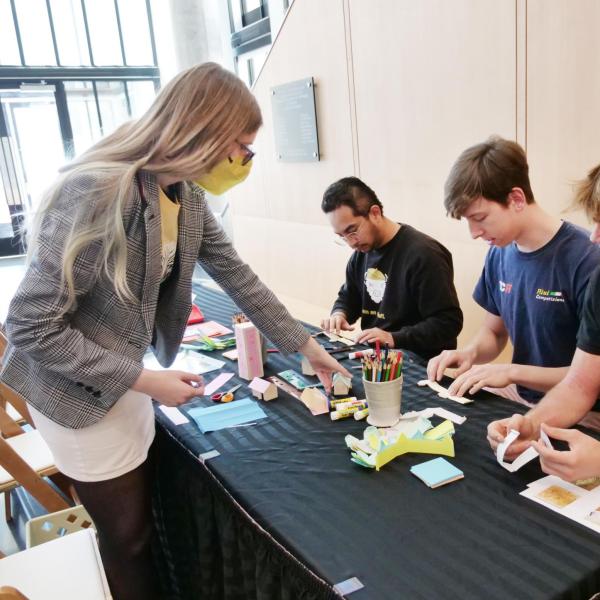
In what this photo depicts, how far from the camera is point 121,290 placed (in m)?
1.12

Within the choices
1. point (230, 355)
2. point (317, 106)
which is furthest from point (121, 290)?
point (317, 106)

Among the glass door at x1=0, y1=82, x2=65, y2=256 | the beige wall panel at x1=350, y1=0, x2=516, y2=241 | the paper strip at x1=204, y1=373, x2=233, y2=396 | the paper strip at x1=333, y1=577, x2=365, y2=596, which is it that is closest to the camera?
the paper strip at x1=333, y1=577, x2=365, y2=596

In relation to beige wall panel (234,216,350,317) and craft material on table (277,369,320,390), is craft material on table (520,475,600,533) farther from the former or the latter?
beige wall panel (234,216,350,317)

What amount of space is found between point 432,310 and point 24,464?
1.39 meters

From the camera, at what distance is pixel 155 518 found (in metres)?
1.52

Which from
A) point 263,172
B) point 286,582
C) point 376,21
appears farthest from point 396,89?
point 286,582

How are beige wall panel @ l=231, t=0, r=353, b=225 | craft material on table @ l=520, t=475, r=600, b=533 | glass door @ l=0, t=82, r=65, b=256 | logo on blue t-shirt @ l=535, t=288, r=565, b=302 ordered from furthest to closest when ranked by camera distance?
glass door @ l=0, t=82, r=65, b=256 < beige wall panel @ l=231, t=0, r=353, b=225 < logo on blue t-shirt @ l=535, t=288, r=565, b=302 < craft material on table @ l=520, t=475, r=600, b=533

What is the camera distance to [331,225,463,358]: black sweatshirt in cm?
194

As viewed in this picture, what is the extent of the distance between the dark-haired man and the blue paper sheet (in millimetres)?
566

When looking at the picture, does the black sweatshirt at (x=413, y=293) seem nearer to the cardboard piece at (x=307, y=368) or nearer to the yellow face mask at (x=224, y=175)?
the cardboard piece at (x=307, y=368)

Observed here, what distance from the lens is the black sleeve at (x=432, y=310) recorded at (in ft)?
6.32

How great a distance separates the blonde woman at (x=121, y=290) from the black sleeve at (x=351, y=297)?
999mm

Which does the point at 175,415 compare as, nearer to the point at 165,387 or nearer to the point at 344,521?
the point at 165,387

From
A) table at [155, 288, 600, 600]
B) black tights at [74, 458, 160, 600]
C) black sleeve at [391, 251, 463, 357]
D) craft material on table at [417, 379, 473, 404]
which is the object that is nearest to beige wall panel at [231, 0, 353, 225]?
black sleeve at [391, 251, 463, 357]
